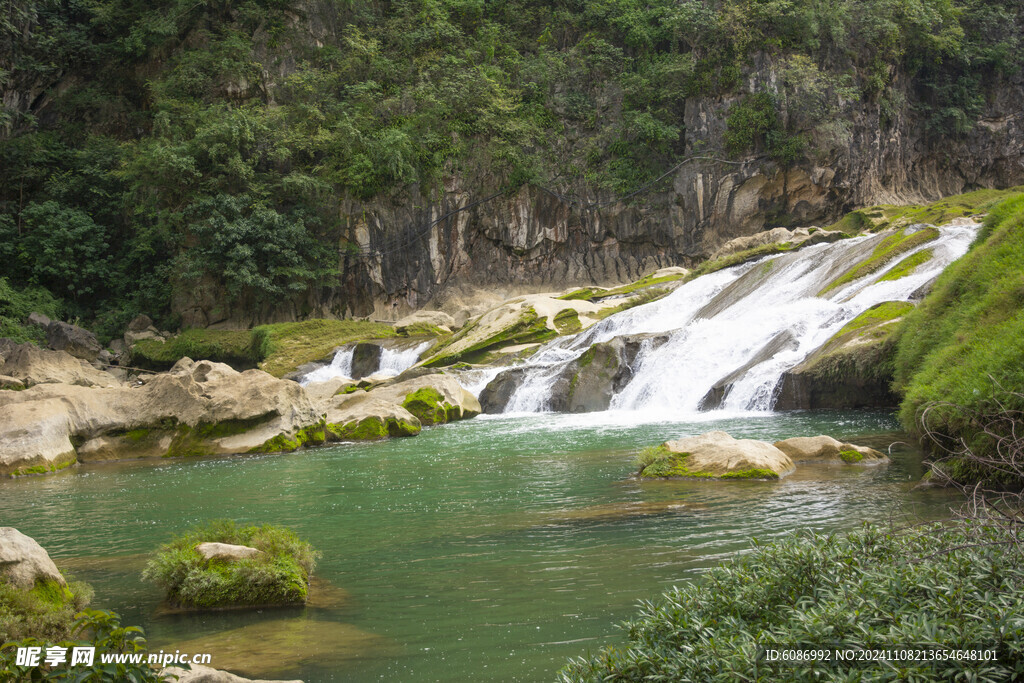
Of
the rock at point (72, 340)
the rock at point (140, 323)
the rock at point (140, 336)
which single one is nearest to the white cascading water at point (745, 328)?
the rock at point (72, 340)

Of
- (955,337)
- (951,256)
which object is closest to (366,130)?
(951,256)

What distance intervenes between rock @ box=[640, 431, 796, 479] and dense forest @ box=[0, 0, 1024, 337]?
26257mm

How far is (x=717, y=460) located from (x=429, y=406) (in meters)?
11.0

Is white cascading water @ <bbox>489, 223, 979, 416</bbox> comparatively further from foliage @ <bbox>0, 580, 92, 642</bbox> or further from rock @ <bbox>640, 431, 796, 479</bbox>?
foliage @ <bbox>0, 580, 92, 642</bbox>

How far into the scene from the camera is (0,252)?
112 feet

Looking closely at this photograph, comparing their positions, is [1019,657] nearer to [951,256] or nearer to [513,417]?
[513,417]

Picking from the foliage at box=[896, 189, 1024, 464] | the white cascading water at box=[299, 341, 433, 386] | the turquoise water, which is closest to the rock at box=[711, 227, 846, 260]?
the white cascading water at box=[299, 341, 433, 386]

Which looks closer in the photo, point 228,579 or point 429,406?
point 228,579

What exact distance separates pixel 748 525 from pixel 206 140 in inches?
1261

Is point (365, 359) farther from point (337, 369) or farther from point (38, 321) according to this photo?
point (38, 321)

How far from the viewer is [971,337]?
996 centimetres

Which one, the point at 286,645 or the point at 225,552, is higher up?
the point at 225,552

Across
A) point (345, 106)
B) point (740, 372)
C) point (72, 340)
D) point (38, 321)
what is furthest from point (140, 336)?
point (740, 372)

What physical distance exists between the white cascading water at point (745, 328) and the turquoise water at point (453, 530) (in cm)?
312
